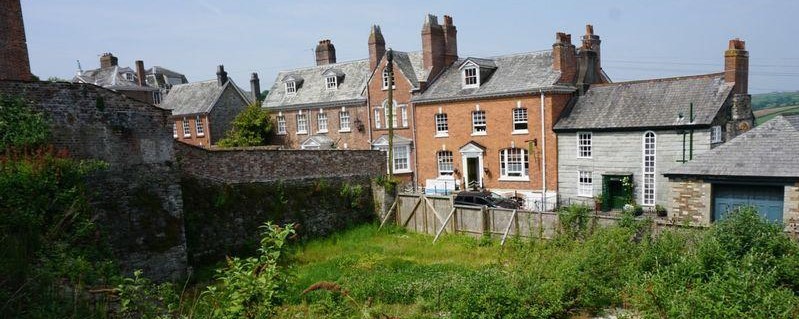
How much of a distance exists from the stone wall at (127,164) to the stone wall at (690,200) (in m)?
15.2

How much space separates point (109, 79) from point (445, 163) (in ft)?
103

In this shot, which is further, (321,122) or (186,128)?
(186,128)

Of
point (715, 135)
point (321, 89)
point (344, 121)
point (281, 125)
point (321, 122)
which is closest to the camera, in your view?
point (715, 135)

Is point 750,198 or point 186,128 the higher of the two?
point 186,128

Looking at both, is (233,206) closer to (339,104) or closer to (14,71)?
(14,71)

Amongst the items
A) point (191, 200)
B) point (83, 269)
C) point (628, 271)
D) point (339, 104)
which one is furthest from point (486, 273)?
point (339, 104)

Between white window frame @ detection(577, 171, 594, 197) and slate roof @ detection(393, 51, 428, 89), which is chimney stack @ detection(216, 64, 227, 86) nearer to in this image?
slate roof @ detection(393, 51, 428, 89)

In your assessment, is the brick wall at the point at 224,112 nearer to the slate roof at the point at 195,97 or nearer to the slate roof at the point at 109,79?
the slate roof at the point at 195,97

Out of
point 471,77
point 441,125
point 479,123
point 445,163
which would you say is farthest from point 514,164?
point 471,77

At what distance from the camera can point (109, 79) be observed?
1756 inches

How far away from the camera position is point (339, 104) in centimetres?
3600

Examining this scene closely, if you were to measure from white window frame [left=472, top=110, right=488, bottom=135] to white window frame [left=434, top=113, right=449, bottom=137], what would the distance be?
1832 mm

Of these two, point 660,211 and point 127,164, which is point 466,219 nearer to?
point 660,211

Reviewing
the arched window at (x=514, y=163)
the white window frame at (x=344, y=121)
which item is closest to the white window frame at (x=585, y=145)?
the arched window at (x=514, y=163)
